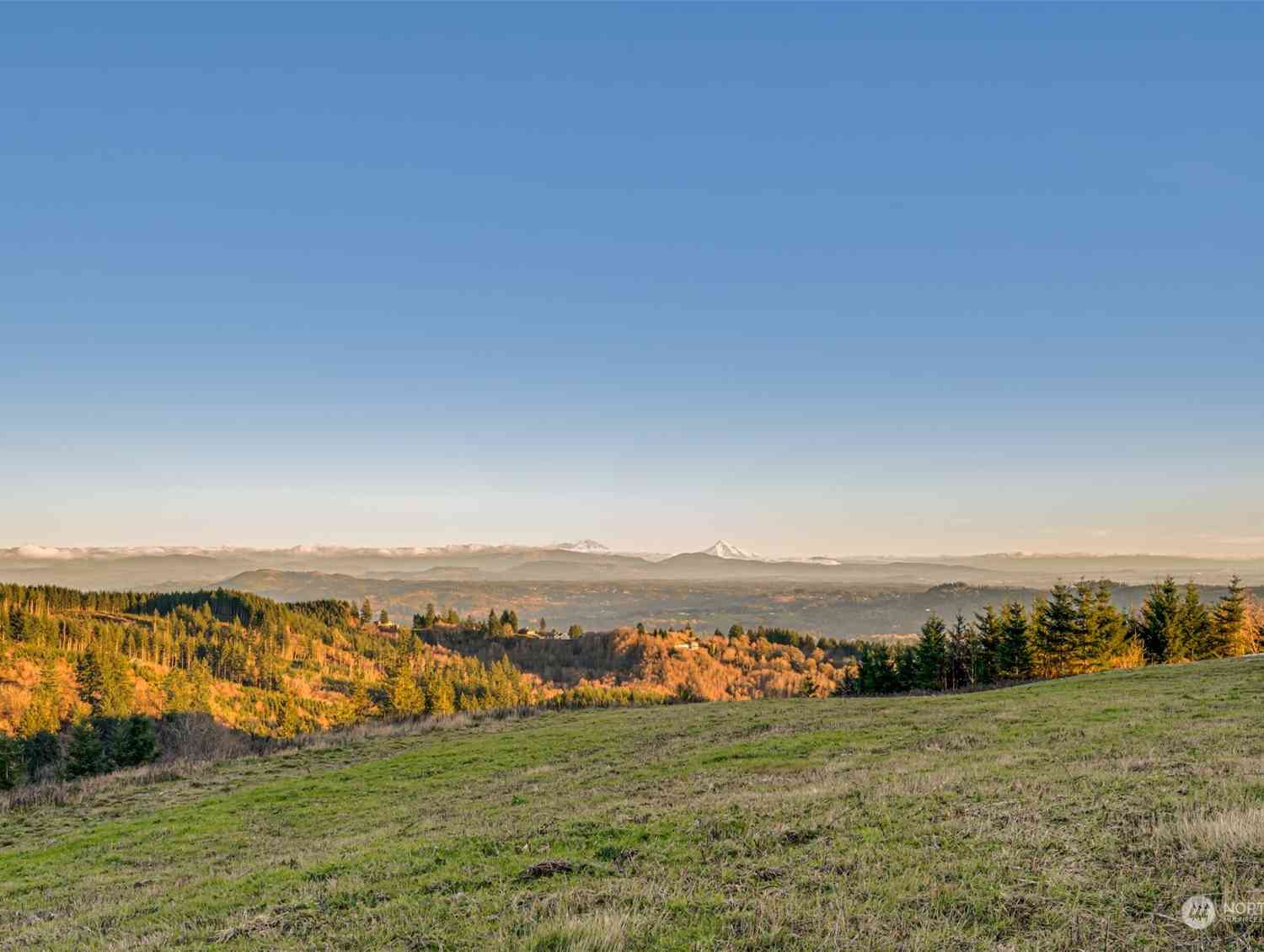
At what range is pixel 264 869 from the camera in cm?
1462

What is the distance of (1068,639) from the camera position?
68625mm

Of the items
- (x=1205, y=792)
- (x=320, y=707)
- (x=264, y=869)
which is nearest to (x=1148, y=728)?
(x=1205, y=792)

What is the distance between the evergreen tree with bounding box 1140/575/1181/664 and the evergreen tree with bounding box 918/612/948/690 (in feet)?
86.7

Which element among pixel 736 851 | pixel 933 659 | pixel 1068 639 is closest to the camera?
pixel 736 851

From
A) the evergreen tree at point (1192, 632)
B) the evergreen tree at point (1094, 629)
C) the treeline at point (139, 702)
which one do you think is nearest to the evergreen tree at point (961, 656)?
the evergreen tree at point (1094, 629)

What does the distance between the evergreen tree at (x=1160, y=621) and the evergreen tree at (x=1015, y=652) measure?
2098cm

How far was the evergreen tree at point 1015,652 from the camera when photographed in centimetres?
7019

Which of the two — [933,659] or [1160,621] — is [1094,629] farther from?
[1160,621]

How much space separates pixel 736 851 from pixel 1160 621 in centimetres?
9333

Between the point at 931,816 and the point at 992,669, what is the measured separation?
73.9 m

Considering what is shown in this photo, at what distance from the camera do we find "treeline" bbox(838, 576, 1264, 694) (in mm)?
69688
